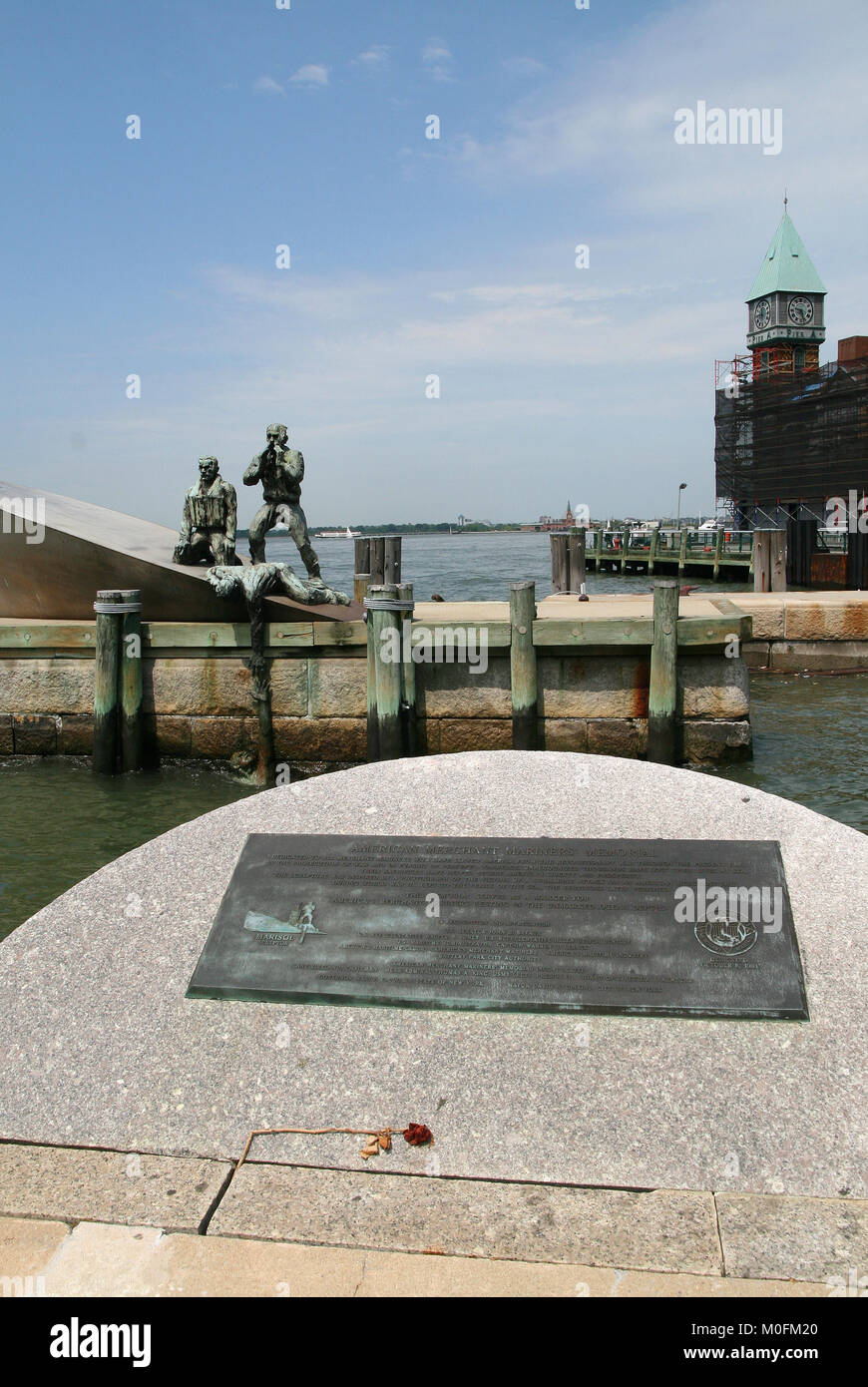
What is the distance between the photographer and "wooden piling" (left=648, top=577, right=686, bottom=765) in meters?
8.56

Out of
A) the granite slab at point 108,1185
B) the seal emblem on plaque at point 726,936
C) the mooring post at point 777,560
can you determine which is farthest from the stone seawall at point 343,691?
the mooring post at point 777,560

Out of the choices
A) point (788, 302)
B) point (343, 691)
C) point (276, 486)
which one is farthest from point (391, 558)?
Answer: point (788, 302)

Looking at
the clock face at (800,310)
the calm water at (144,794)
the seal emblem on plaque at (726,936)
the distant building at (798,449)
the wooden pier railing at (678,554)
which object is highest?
the clock face at (800,310)

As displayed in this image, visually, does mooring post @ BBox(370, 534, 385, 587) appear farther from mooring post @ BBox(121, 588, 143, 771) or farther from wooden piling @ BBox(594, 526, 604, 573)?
wooden piling @ BBox(594, 526, 604, 573)

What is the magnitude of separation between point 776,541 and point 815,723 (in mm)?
8325

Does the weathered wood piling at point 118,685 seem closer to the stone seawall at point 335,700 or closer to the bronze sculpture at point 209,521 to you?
the stone seawall at point 335,700

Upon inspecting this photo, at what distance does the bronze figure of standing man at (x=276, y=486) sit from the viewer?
31.5ft

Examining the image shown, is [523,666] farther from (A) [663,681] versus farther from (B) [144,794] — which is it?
(B) [144,794]

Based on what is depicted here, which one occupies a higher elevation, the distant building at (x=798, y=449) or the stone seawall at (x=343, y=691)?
the distant building at (x=798, y=449)

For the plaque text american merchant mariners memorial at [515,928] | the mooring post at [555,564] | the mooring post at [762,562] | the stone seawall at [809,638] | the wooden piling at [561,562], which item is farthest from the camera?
the mooring post at [762,562]

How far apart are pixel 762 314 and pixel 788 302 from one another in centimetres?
199

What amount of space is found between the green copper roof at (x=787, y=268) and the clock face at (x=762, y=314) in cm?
71

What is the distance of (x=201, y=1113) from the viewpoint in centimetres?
314

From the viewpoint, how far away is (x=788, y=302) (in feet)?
235
